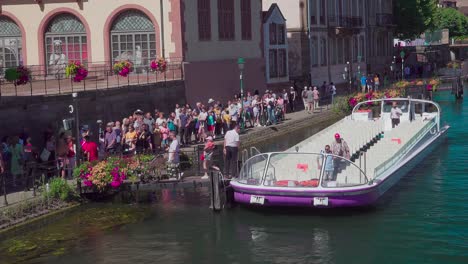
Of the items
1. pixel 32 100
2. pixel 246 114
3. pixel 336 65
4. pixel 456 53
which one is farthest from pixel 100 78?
pixel 456 53

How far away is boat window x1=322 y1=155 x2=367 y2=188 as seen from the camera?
873 inches

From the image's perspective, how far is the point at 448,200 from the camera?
79.4 ft

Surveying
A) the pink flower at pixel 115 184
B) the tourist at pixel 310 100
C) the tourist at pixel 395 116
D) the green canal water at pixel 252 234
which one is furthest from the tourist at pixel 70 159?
the tourist at pixel 310 100

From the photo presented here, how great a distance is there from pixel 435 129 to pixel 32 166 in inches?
721

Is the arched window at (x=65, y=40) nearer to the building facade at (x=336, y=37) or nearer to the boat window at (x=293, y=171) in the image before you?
the building facade at (x=336, y=37)

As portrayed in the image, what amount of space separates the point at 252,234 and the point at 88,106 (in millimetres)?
12383

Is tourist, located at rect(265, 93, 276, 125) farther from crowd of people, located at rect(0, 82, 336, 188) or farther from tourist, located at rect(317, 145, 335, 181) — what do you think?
tourist, located at rect(317, 145, 335, 181)

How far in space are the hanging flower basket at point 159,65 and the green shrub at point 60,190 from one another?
14.2m

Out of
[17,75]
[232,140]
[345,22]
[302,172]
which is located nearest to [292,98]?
[345,22]

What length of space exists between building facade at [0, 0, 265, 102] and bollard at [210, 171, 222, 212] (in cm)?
1714

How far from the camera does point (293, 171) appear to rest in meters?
23.0

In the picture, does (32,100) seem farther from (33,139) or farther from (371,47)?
(371,47)

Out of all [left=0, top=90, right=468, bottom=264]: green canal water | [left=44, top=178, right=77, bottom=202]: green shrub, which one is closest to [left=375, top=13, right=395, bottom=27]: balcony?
[left=0, top=90, right=468, bottom=264]: green canal water

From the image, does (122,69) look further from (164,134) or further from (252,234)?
(252,234)
